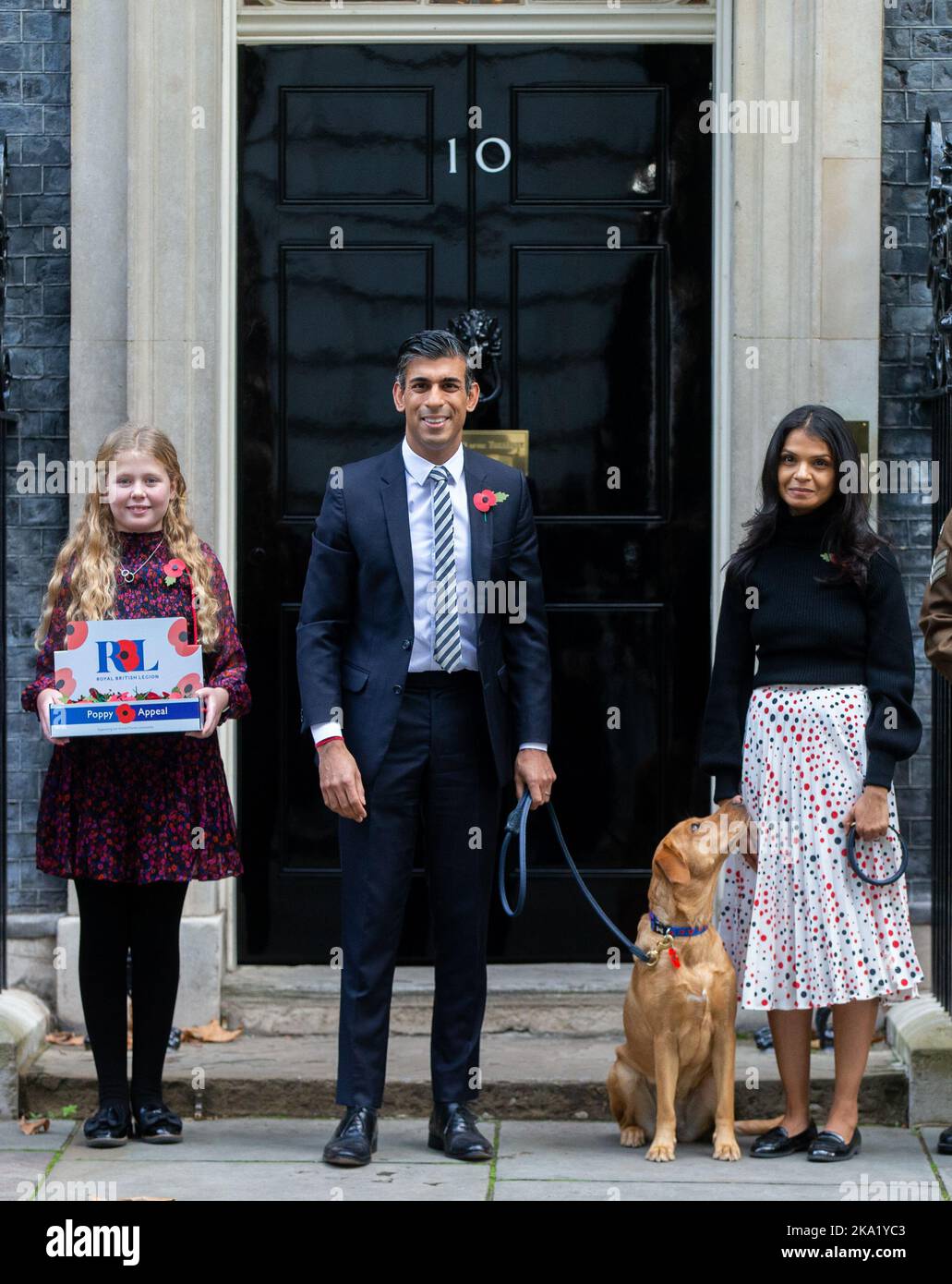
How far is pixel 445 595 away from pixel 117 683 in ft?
2.98

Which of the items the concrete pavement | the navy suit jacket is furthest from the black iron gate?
the navy suit jacket

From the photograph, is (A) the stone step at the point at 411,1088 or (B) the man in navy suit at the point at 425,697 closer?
(B) the man in navy suit at the point at 425,697

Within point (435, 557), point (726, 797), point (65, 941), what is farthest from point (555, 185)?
point (65, 941)

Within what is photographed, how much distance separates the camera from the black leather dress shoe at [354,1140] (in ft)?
16.8

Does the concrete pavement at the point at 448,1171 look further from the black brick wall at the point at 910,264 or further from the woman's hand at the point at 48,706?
the black brick wall at the point at 910,264

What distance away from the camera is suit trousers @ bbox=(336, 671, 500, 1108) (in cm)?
517

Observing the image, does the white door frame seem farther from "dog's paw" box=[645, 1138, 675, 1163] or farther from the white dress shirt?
"dog's paw" box=[645, 1138, 675, 1163]

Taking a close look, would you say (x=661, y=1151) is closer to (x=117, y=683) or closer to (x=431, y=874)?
(x=431, y=874)

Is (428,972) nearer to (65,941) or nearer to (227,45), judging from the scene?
(65,941)

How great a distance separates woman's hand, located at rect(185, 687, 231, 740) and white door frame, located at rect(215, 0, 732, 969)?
1.28 meters

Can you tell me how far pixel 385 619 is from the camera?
17.0 feet

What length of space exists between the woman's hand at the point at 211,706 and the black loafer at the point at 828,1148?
78.3 inches

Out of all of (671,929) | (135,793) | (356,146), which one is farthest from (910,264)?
(135,793)

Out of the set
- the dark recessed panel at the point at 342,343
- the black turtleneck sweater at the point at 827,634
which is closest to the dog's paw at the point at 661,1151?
the black turtleneck sweater at the point at 827,634
